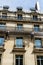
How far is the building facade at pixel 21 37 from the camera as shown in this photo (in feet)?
107

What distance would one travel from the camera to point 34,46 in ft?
110

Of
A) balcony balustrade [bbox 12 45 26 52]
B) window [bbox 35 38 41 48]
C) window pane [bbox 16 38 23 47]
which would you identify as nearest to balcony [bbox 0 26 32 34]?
window pane [bbox 16 38 23 47]

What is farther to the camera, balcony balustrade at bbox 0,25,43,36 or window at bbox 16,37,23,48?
balcony balustrade at bbox 0,25,43,36

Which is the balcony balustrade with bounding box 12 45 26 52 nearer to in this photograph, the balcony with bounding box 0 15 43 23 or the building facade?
the building facade

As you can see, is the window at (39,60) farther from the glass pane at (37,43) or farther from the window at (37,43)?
the glass pane at (37,43)

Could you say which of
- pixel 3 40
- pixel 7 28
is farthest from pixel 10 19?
pixel 3 40

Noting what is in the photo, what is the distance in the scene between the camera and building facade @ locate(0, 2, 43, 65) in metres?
32.6

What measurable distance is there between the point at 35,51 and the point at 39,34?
2.96 metres

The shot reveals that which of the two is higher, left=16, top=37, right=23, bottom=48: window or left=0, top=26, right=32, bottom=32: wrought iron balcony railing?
left=0, top=26, right=32, bottom=32: wrought iron balcony railing

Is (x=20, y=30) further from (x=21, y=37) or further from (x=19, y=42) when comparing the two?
(x=19, y=42)

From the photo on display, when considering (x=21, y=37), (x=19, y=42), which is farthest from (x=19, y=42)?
(x=21, y=37)

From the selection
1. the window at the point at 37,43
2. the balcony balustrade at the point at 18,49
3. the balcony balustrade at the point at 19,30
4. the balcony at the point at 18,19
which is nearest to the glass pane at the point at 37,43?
the window at the point at 37,43

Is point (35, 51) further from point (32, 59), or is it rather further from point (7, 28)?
point (7, 28)

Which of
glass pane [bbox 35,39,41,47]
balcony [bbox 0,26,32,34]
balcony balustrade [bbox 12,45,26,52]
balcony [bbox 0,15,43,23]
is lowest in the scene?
balcony balustrade [bbox 12,45,26,52]
